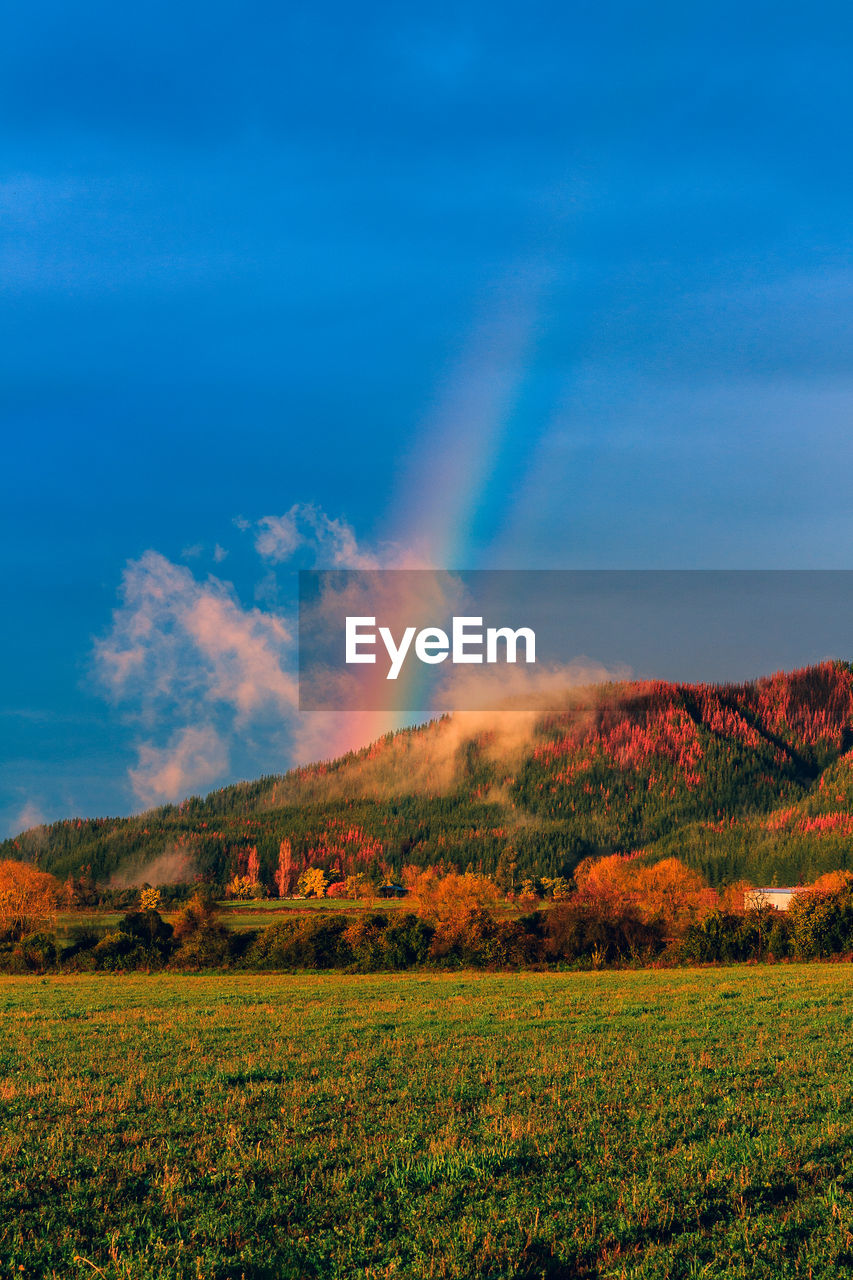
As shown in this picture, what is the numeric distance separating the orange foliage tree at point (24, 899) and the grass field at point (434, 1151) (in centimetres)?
6439

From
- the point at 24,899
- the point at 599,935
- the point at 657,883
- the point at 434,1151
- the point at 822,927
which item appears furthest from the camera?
the point at 657,883

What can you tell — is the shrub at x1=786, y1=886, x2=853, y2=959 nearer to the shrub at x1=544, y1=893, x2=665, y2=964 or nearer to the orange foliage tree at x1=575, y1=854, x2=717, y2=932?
the shrub at x1=544, y1=893, x2=665, y2=964

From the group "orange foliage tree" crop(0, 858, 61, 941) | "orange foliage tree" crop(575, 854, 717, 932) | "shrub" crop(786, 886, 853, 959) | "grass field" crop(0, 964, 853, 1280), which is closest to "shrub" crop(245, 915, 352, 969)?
"orange foliage tree" crop(0, 858, 61, 941)

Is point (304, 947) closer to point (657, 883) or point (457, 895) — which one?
point (457, 895)

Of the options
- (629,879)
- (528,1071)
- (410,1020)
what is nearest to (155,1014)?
(410,1020)

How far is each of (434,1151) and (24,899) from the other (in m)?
85.3

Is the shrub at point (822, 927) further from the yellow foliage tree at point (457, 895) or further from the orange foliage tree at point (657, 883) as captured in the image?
the orange foliage tree at point (657, 883)

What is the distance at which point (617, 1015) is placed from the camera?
3081 cm

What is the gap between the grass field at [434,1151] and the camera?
33.4ft

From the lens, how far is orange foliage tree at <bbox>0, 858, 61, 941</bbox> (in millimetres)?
85250

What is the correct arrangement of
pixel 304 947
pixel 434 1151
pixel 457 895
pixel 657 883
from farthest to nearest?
pixel 657 883 → pixel 457 895 → pixel 304 947 → pixel 434 1151

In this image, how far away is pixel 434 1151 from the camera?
44.7 feet

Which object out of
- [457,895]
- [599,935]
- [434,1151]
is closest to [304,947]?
[599,935]

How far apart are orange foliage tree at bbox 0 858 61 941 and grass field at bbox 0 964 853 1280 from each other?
64.4 m
